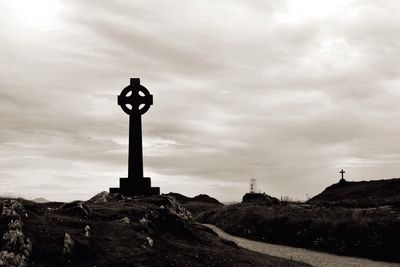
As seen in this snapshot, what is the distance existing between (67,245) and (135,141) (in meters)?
19.1

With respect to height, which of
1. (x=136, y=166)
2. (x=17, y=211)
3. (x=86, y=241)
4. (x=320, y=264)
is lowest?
(x=320, y=264)

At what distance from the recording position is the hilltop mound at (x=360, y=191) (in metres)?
59.0

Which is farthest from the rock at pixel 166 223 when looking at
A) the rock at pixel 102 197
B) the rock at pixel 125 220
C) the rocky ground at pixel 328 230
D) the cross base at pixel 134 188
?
the cross base at pixel 134 188

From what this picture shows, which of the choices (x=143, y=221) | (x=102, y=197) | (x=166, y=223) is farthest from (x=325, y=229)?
(x=102, y=197)

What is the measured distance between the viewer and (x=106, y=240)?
50.8 feet

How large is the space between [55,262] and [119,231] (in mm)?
3931

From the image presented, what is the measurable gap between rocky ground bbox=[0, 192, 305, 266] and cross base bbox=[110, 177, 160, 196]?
398 inches

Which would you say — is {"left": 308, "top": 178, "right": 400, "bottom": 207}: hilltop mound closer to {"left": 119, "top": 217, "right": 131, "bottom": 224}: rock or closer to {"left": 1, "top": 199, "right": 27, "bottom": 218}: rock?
{"left": 119, "top": 217, "right": 131, "bottom": 224}: rock

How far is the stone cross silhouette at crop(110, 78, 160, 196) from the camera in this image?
3189 centimetres

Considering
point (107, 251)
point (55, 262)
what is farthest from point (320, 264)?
point (55, 262)

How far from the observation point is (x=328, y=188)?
73188 mm

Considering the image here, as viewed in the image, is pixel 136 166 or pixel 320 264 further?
pixel 136 166

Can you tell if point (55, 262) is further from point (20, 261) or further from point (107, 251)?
point (107, 251)

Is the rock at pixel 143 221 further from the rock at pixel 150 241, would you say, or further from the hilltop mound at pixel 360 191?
the hilltop mound at pixel 360 191
